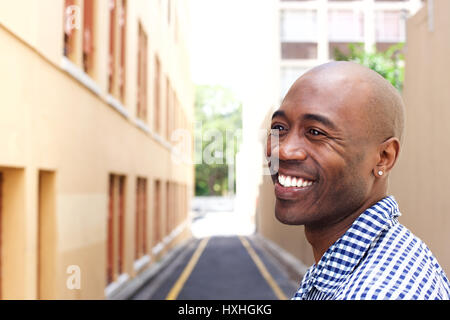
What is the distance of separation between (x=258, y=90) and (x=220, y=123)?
37.0 m

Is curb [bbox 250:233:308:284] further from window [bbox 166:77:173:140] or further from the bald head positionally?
the bald head

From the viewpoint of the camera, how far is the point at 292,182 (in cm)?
154

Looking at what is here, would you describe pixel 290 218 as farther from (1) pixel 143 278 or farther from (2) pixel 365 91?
(1) pixel 143 278

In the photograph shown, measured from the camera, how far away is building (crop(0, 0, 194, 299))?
20.2 feet

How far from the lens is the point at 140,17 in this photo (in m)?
14.6

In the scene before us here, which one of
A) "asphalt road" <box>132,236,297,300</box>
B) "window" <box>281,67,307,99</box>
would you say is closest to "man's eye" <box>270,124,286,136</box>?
"asphalt road" <box>132,236,297,300</box>

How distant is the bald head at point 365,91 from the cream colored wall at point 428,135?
253 inches

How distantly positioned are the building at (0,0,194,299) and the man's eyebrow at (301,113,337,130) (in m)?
4.69

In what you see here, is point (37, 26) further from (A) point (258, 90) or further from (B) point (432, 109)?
(A) point (258, 90)

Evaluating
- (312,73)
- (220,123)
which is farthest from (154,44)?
(220,123)

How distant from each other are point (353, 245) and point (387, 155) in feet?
0.84

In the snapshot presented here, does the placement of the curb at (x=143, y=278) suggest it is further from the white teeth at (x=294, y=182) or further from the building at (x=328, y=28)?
the building at (x=328, y=28)

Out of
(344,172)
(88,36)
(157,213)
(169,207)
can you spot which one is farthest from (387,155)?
(169,207)

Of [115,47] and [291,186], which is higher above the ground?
[115,47]
